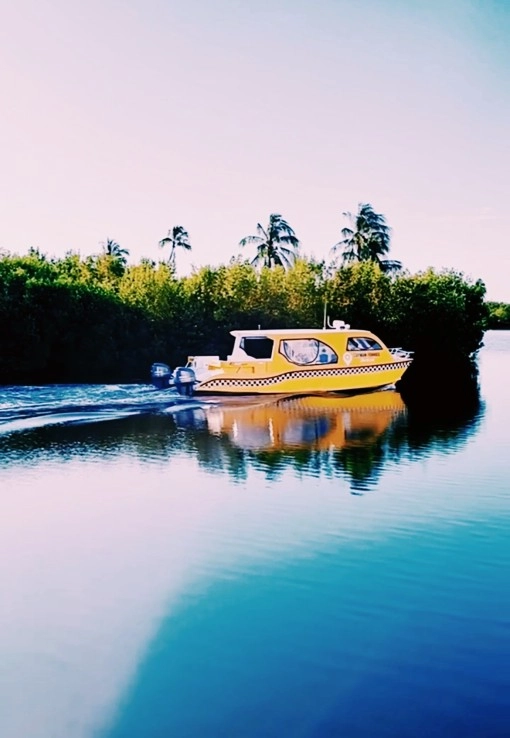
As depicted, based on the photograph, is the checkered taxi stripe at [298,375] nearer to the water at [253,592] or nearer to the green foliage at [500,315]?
the water at [253,592]

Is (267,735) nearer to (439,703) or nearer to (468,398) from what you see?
(439,703)

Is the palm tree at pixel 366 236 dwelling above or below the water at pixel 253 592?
above

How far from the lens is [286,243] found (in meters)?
45.7

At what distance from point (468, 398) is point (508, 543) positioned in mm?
18092

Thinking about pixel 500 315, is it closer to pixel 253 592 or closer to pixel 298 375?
pixel 298 375

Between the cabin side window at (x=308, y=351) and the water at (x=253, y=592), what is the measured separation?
35.5 feet

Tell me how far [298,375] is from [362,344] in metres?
3.21

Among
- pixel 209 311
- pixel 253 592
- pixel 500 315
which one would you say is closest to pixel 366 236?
pixel 209 311

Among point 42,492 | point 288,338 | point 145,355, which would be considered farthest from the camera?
point 145,355

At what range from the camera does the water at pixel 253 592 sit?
6.23 meters

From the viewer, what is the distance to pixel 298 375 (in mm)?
27594

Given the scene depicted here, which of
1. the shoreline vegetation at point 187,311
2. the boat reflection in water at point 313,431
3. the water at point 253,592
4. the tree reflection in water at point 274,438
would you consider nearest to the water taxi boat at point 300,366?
the boat reflection in water at point 313,431

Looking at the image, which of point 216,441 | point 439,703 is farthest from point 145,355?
point 439,703

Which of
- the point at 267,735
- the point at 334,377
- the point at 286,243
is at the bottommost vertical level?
the point at 267,735
